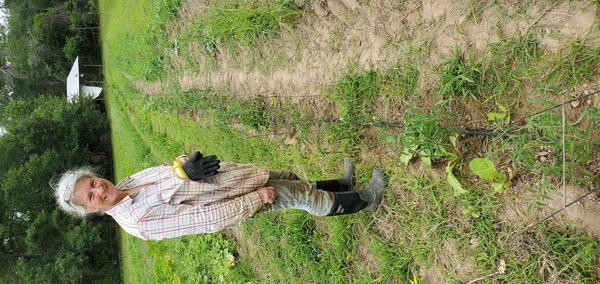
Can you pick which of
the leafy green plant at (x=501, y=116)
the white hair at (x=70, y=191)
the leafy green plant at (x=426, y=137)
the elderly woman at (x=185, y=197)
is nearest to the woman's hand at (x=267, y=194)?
the elderly woman at (x=185, y=197)

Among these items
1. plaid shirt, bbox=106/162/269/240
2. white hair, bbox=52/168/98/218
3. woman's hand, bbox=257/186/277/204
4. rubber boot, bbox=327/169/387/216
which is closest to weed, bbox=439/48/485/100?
rubber boot, bbox=327/169/387/216

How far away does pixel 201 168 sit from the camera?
2750 mm

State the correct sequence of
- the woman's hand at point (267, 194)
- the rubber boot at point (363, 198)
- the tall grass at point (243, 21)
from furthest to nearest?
the tall grass at point (243, 21) < the rubber boot at point (363, 198) < the woman's hand at point (267, 194)

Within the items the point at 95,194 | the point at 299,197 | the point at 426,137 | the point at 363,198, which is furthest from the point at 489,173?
A: the point at 95,194

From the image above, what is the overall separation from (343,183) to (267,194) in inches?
32.8

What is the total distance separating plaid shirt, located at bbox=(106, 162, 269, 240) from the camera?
2.76 metres

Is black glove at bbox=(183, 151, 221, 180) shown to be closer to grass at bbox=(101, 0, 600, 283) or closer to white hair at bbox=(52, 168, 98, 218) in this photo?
white hair at bbox=(52, 168, 98, 218)

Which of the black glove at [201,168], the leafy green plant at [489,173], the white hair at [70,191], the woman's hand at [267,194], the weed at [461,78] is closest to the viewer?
the leafy green plant at [489,173]

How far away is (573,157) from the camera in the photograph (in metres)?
1.95

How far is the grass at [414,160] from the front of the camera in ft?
6.98

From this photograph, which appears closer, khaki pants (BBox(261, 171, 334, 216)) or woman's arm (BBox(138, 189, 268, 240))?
woman's arm (BBox(138, 189, 268, 240))

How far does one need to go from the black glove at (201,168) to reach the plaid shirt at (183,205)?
0.09 metres

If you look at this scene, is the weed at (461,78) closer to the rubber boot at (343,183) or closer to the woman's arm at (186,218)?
the rubber boot at (343,183)

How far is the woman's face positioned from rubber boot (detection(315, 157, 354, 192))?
1.56 m
